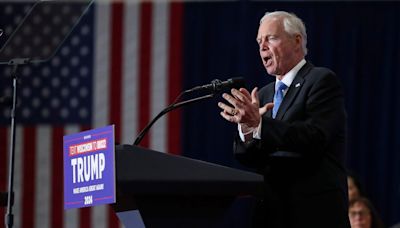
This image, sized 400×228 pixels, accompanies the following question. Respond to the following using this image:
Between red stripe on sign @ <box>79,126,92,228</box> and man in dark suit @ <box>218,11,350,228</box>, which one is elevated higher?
man in dark suit @ <box>218,11,350,228</box>

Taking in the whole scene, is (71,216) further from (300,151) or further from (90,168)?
(90,168)

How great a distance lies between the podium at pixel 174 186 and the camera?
A: 2672 millimetres

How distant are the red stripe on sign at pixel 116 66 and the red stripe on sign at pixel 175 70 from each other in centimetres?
38

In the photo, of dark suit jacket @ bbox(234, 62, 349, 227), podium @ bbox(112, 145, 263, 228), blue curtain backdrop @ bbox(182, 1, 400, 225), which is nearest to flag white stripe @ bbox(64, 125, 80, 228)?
blue curtain backdrop @ bbox(182, 1, 400, 225)

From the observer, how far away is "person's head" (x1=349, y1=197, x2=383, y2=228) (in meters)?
5.56

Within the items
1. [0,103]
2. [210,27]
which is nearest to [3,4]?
[210,27]

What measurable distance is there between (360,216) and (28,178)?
2815 mm

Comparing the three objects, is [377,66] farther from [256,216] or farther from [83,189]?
[83,189]

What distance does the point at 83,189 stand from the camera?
9.12 ft

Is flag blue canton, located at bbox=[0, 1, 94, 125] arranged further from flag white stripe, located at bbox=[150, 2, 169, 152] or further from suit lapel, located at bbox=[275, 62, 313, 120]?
suit lapel, located at bbox=[275, 62, 313, 120]

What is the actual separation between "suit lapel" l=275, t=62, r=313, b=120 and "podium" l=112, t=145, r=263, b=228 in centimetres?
50

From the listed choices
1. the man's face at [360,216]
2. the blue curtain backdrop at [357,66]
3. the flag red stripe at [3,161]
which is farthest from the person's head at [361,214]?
the flag red stripe at [3,161]

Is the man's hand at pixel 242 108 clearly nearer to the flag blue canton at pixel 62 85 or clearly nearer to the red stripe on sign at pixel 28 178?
the flag blue canton at pixel 62 85

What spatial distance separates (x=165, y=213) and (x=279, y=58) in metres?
0.81
